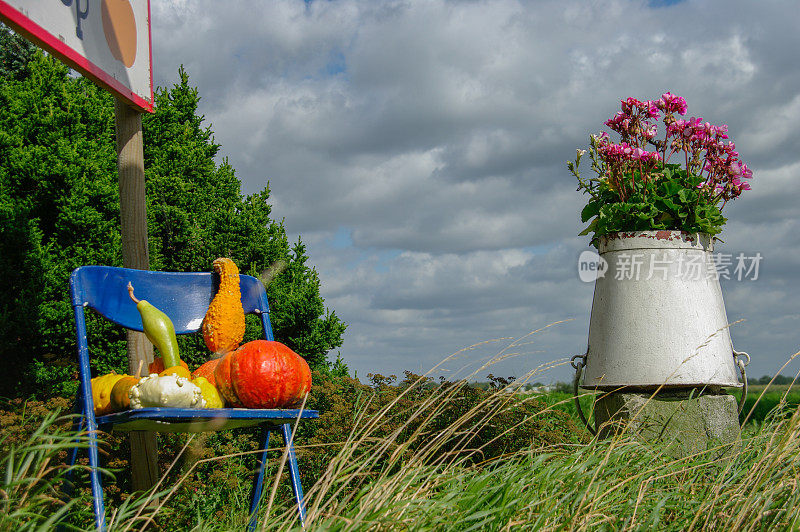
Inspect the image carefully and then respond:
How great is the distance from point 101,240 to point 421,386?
2.43 m

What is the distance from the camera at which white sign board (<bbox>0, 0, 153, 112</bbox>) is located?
7.83 ft

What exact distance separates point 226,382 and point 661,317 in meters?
2.27

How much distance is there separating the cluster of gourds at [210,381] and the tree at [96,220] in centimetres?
207

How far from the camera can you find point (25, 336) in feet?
15.0

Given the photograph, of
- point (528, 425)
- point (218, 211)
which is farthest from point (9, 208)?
point (528, 425)

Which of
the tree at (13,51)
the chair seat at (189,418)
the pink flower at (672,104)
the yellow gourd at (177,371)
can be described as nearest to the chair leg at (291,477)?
the chair seat at (189,418)

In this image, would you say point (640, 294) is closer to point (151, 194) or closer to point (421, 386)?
point (421, 386)

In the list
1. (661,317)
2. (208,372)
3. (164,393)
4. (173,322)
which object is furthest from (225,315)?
(661,317)

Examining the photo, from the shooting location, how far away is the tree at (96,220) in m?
4.52

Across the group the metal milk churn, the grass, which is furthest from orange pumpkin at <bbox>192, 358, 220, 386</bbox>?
the metal milk churn

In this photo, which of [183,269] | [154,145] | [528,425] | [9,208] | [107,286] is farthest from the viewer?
[154,145]

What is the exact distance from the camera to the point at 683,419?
11.4 feet

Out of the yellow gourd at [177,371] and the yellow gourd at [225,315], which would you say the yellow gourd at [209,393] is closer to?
the yellow gourd at [177,371]

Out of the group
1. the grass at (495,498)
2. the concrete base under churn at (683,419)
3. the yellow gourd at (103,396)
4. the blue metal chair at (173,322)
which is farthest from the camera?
Result: the concrete base under churn at (683,419)
